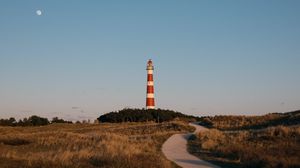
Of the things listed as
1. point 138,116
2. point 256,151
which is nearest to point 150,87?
point 138,116

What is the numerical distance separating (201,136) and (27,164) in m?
20.0

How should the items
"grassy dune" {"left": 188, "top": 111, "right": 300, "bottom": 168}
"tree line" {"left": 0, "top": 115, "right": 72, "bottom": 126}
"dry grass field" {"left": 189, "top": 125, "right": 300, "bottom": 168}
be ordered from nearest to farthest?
"dry grass field" {"left": 189, "top": 125, "right": 300, "bottom": 168}, "grassy dune" {"left": 188, "top": 111, "right": 300, "bottom": 168}, "tree line" {"left": 0, "top": 115, "right": 72, "bottom": 126}

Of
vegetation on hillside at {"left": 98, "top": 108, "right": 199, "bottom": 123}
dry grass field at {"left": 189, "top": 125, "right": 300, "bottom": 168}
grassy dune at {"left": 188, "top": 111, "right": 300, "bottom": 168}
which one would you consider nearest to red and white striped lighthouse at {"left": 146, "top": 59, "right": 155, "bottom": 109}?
vegetation on hillside at {"left": 98, "top": 108, "right": 199, "bottom": 123}

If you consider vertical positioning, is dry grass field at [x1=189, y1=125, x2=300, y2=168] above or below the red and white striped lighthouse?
below

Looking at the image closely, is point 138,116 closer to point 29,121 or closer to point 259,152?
point 29,121

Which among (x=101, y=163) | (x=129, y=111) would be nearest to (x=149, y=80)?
(x=129, y=111)

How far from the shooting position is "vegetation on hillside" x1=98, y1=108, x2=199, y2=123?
81900 mm

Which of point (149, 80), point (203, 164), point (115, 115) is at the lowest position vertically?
point (203, 164)

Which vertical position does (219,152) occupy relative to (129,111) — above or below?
below

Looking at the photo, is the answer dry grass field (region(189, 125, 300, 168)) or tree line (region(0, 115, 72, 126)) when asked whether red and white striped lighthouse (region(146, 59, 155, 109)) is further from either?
dry grass field (region(189, 125, 300, 168))

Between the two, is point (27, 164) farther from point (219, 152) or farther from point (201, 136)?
point (201, 136)

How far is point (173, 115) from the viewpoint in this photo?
90438 millimetres

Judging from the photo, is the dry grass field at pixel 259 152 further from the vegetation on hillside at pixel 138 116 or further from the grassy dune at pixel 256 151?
the vegetation on hillside at pixel 138 116

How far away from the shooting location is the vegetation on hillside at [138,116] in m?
81.9
